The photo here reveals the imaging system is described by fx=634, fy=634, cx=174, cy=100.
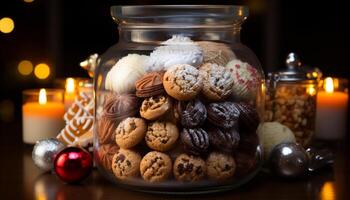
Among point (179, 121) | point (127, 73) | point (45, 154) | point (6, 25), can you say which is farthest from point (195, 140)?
point (6, 25)

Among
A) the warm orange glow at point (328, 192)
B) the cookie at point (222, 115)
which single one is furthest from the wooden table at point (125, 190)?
the cookie at point (222, 115)

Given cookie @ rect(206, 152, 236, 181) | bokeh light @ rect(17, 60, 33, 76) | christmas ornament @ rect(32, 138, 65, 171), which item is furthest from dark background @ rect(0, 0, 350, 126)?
cookie @ rect(206, 152, 236, 181)

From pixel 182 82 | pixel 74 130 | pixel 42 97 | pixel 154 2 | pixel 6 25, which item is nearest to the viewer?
pixel 182 82

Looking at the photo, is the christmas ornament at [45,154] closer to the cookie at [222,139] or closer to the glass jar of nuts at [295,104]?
the cookie at [222,139]

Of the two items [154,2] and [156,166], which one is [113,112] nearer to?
[156,166]

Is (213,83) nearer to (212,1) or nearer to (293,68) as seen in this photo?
(293,68)

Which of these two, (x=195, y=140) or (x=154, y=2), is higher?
(x=154, y=2)
